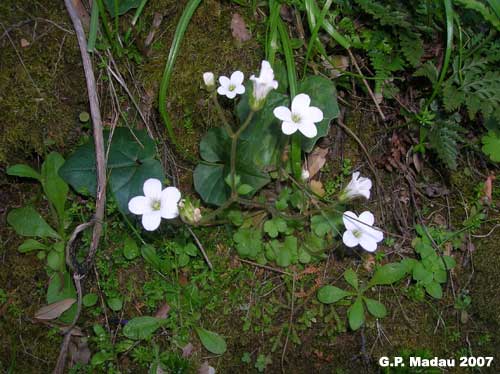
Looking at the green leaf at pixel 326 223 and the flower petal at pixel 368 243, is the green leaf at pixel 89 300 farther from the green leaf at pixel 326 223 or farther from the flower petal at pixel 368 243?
the flower petal at pixel 368 243

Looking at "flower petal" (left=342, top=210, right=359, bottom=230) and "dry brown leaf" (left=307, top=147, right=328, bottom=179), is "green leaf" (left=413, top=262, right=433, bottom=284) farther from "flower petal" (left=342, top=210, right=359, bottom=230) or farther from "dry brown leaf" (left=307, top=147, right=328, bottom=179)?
"dry brown leaf" (left=307, top=147, right=328, bottom=179)

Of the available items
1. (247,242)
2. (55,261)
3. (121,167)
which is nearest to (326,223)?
(247,242)

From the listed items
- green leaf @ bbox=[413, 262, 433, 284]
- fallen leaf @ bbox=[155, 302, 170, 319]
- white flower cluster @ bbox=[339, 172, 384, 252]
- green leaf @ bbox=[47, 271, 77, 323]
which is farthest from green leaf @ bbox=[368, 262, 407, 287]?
green leaf @ bbox=[47, 271, 77, 323]

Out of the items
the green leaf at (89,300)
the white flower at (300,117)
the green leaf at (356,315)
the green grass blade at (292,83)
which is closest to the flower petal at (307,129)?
the white flower at (300,117)

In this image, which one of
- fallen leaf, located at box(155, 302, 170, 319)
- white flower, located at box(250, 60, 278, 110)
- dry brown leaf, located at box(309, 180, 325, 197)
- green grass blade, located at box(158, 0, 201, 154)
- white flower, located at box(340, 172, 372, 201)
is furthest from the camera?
dry brown leaf, located at box(309, 180, 325, 197)

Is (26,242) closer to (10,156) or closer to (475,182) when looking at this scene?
(10,156)
